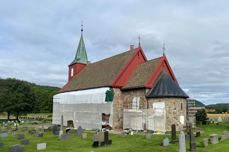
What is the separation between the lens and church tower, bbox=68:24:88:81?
47.5 metres

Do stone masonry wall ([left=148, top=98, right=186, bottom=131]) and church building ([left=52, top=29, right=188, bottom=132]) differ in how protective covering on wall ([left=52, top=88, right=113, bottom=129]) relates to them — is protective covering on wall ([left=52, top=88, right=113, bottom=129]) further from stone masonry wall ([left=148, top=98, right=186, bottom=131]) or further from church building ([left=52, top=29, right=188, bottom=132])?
stone masonry wall ([left=148, top=98, right=186, bottom=131])

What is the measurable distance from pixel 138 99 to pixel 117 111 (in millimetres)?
3613

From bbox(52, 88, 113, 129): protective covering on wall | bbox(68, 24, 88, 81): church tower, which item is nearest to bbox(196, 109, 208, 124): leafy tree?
bbox(52, 88, 113, 129): protective covering on wall

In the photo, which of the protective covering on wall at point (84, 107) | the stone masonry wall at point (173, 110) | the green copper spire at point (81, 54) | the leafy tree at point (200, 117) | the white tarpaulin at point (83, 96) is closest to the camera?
the stone masonry wall at point (173, 110)

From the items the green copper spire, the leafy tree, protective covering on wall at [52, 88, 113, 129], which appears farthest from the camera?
the green copper spire

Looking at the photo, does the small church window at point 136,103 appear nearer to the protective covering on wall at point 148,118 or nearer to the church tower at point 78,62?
the protective covering on wall at point 148,118

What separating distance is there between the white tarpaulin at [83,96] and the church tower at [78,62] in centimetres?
529

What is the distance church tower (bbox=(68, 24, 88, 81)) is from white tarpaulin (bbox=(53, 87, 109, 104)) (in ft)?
17.3

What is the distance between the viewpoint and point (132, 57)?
33.5 meters

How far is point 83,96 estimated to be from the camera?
3697 centimetres

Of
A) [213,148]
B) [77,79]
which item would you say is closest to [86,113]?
[77,79]

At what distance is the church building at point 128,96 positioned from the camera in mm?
26986

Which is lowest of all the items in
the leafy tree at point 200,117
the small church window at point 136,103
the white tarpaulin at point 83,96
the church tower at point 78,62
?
the leafy tree at point 200,117

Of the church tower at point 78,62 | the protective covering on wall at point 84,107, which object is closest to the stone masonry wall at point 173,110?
the protective covering on wall at point 84,107
